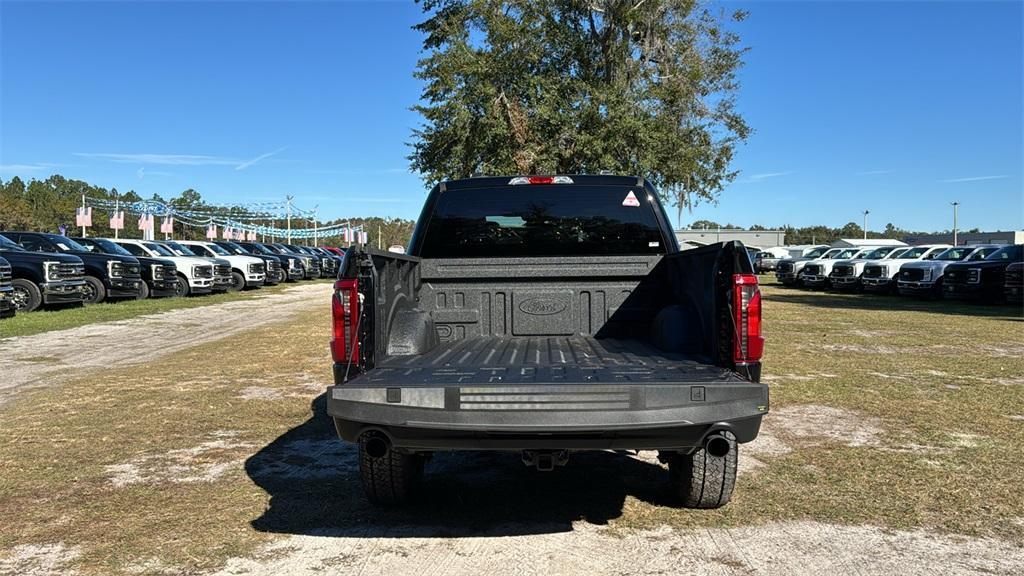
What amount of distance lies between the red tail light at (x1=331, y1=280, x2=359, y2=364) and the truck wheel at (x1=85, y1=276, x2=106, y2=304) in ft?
57.1

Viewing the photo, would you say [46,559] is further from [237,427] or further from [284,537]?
[237,427]

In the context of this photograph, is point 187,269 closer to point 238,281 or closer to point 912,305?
point 238,281

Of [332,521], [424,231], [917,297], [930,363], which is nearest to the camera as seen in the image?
[332,521]

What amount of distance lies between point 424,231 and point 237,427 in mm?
2429

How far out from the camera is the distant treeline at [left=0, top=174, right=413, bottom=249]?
314ft

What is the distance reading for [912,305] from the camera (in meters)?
20.0

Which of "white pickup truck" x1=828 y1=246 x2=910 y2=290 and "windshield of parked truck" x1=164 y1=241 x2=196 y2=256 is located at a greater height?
"windshield of parked truck" x1=164 y1=241 x2=196 y2=256

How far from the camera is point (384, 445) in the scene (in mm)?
3629

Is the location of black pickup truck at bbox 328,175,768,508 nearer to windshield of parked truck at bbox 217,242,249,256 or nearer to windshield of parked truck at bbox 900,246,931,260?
windshield of parked truck at bbox 900,246,931,260

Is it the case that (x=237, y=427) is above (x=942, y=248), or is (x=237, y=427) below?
below

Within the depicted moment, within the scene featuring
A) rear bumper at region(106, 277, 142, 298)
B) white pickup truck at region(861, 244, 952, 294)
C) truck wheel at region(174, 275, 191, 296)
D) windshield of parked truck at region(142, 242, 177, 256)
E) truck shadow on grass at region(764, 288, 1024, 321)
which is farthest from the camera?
white pickup truck at region(861, 244, 952, 294)

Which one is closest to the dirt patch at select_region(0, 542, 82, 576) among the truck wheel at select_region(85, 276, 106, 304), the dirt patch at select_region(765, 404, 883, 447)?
the dirt patch at select_region(765, 404, 883, 447)

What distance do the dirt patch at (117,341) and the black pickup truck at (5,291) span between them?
1.53m

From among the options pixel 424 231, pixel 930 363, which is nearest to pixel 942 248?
pixel 930 363
